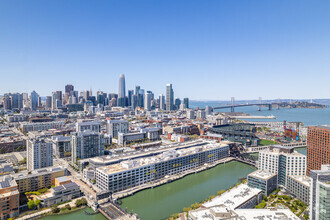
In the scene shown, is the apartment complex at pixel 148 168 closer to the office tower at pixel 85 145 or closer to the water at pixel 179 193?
the water at pixel 179 193

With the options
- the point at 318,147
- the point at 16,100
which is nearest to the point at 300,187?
the point at 318,147

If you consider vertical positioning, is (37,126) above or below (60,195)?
above

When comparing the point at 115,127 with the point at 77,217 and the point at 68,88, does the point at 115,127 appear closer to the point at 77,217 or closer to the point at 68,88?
the point at 77,217

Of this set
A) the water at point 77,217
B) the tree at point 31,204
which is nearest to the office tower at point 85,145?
the tree at point 31,204

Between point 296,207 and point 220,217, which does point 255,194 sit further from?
point 220,217

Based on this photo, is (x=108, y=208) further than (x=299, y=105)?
No

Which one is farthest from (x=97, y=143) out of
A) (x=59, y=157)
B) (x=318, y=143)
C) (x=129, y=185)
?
(x=318, y=143)
